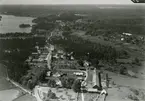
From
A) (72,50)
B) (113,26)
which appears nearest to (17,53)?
(72,50)

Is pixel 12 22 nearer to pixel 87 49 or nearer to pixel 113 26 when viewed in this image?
pixel 87 49

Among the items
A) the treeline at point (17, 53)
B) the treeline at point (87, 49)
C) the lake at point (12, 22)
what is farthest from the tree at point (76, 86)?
the lake at point (12, 22)

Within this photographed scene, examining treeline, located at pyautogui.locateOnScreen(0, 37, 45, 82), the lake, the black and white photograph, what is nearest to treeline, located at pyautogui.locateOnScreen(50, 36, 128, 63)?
the black and white photograph

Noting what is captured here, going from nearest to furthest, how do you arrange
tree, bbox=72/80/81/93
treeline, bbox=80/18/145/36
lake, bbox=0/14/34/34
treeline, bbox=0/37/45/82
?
tree, bbox=72/80/81/93
treeline, bbox=0/37/45/82
lake, bbox=0/14/34/34
treeline, bbox=80/18/145/36

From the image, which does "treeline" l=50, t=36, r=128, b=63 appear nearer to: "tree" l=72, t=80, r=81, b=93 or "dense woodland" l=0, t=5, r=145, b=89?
"dense woodland" l=0, t=5, r=145, b=89

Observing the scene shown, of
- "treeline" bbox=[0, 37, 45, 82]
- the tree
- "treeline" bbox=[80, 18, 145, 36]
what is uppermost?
"treeline" bbox=[80, 18, 145, 36]

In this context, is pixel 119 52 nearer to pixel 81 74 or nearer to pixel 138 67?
pixel 138 67
